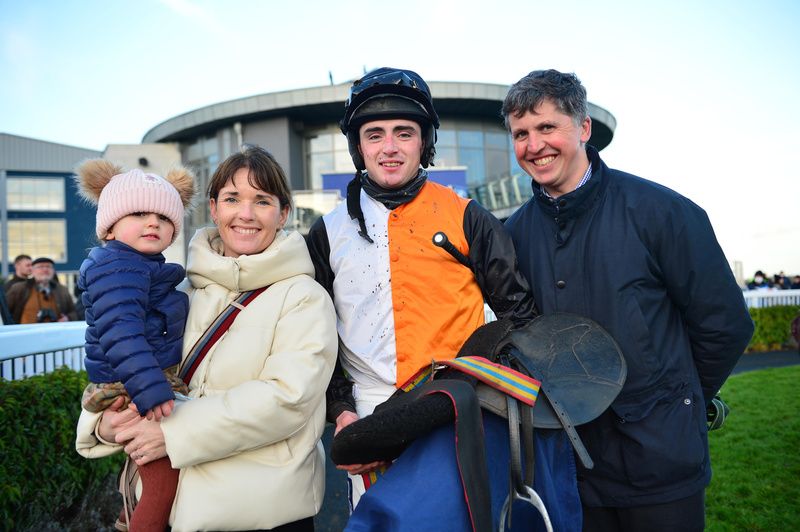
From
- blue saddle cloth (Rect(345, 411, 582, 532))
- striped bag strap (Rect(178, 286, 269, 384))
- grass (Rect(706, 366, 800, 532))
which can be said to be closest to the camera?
blue saddle cloth (Rect(345, 411, 582, 532))

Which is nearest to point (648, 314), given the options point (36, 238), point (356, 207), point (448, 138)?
point (356, 207)

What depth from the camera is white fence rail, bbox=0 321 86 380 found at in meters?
3.48

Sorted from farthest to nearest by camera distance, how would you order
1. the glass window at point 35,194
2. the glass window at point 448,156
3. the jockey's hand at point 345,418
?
the glass window at point 35,194 < the glass window at point 448,156 < the jockey's hand at point 345,418

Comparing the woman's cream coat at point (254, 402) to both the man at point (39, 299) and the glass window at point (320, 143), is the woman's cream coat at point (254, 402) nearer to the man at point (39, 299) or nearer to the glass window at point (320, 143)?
the man at point (39, 299)

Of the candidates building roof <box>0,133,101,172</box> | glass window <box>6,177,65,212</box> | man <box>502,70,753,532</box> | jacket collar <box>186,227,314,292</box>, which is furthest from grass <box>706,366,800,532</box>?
glass window <box>6,177,65,212</box>

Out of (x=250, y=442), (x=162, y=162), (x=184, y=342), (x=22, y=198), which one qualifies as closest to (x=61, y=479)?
(x=184, y=342)

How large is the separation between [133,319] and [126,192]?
1.81 ft

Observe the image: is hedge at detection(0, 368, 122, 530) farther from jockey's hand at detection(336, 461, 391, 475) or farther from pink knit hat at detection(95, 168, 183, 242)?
jockey's hand at detection(336, 461, 391, 475)

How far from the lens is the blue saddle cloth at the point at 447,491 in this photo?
1129 mm

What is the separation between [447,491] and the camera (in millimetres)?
1169

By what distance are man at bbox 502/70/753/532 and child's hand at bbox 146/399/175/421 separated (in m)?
1.46

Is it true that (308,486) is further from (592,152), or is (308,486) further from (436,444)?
(592,152)

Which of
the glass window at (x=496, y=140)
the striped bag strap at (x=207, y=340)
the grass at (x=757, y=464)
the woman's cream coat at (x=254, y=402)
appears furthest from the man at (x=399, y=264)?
the glass window at (x=496, y=140)

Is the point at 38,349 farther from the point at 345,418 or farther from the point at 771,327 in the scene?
the point at 771,327
